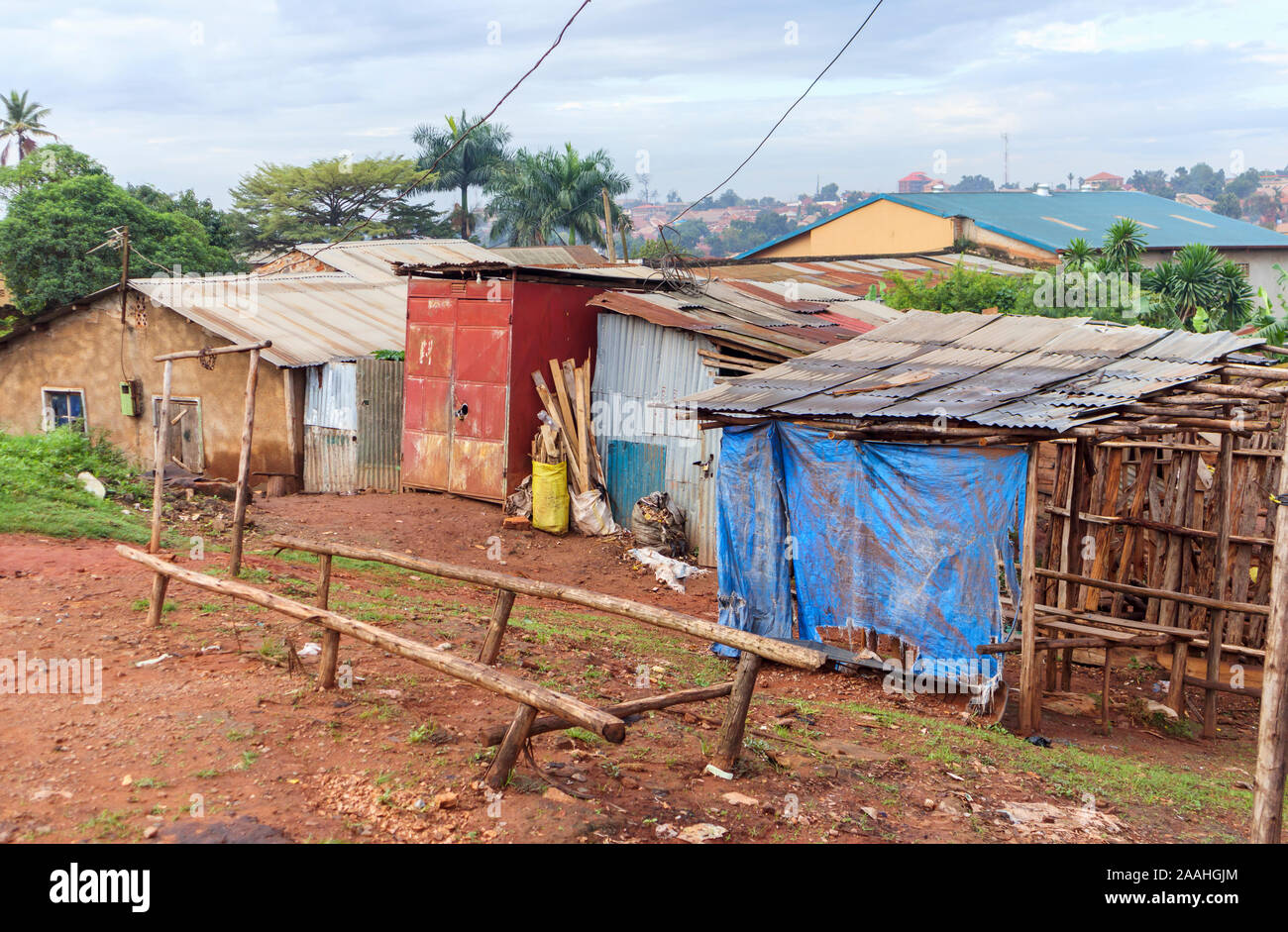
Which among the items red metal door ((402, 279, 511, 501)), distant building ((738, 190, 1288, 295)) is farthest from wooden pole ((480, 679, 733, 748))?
distant building ((738, 190, 1288, 295))

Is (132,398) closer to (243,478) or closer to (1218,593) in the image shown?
(243,478)

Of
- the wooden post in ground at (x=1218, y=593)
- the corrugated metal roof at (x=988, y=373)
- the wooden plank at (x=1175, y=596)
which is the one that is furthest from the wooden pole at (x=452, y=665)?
the wooden post in ground at (x=1218, y=593)

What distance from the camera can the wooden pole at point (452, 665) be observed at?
15.3ft

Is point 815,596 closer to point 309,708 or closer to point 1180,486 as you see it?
point 1180,486

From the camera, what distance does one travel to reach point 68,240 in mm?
26625

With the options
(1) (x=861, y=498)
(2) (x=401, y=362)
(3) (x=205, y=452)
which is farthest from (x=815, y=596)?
(3) (x=205, y=452)

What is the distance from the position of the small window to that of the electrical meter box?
994 mm

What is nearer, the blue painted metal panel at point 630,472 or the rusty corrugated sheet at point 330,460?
the blue painted metal panel at point 630,472

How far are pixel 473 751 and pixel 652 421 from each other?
9.44 metres

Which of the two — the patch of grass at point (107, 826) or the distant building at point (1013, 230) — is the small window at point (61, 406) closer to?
the patch of grass at point (107, 826)

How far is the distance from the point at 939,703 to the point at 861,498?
72.5 inches

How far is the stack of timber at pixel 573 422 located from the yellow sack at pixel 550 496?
0.20 metres

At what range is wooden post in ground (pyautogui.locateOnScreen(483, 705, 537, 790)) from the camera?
508 cm

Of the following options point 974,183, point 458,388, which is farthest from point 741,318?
point 974,183
